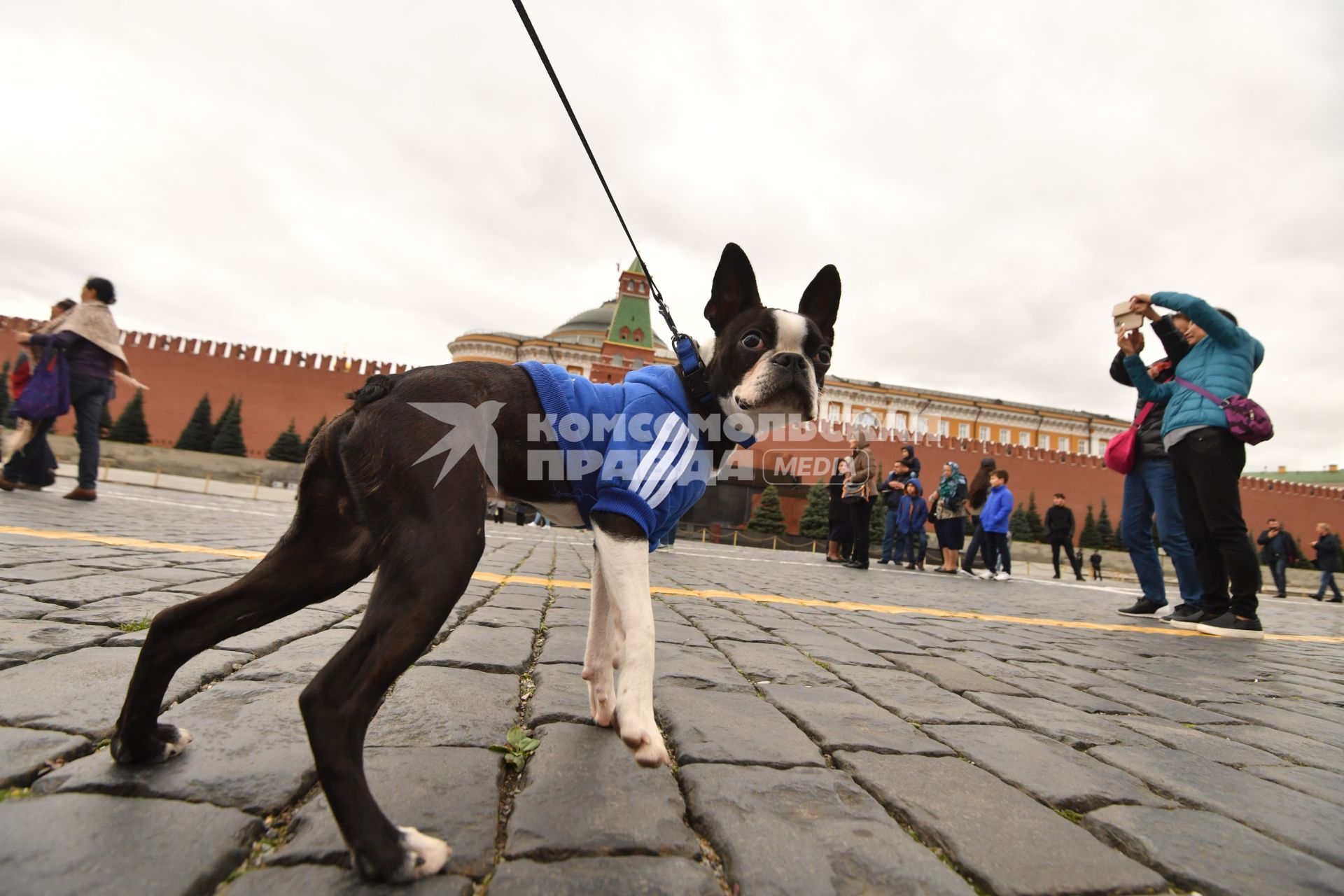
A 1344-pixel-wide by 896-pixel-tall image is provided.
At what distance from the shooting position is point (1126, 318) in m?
5.16

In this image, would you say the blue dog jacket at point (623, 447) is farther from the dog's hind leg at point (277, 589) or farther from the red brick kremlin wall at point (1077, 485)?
the red brick kremlin wall at point (1077, 485)

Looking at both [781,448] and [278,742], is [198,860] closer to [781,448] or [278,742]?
[278,742]

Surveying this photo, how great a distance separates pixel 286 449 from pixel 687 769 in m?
35.6

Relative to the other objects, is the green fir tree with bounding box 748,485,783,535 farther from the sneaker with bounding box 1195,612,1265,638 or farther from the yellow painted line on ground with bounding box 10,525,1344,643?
the sneaker with bounding box 1195,612,1265,638

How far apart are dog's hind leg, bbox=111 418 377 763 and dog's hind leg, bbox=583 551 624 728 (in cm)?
64

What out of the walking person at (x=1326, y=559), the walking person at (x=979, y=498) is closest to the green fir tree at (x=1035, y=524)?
the walking person at (x=1326, y=559)

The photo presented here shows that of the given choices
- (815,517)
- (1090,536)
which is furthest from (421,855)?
(1090,536)

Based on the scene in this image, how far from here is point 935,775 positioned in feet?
5.21

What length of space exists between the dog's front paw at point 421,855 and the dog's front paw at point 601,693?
0.78 metres

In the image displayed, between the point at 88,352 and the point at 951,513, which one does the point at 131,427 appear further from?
the point at 951,513

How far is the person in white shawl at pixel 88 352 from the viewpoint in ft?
20.8

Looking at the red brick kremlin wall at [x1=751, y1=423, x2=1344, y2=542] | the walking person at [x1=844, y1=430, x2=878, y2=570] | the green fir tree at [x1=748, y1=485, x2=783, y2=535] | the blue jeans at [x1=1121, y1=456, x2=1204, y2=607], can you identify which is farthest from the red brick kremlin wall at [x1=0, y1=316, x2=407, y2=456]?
the blue jeans at [x1=1121, y1=456, x2=1204, y2=607]

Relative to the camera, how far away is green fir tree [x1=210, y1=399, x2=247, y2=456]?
101 feet

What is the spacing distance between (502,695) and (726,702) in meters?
0.71
